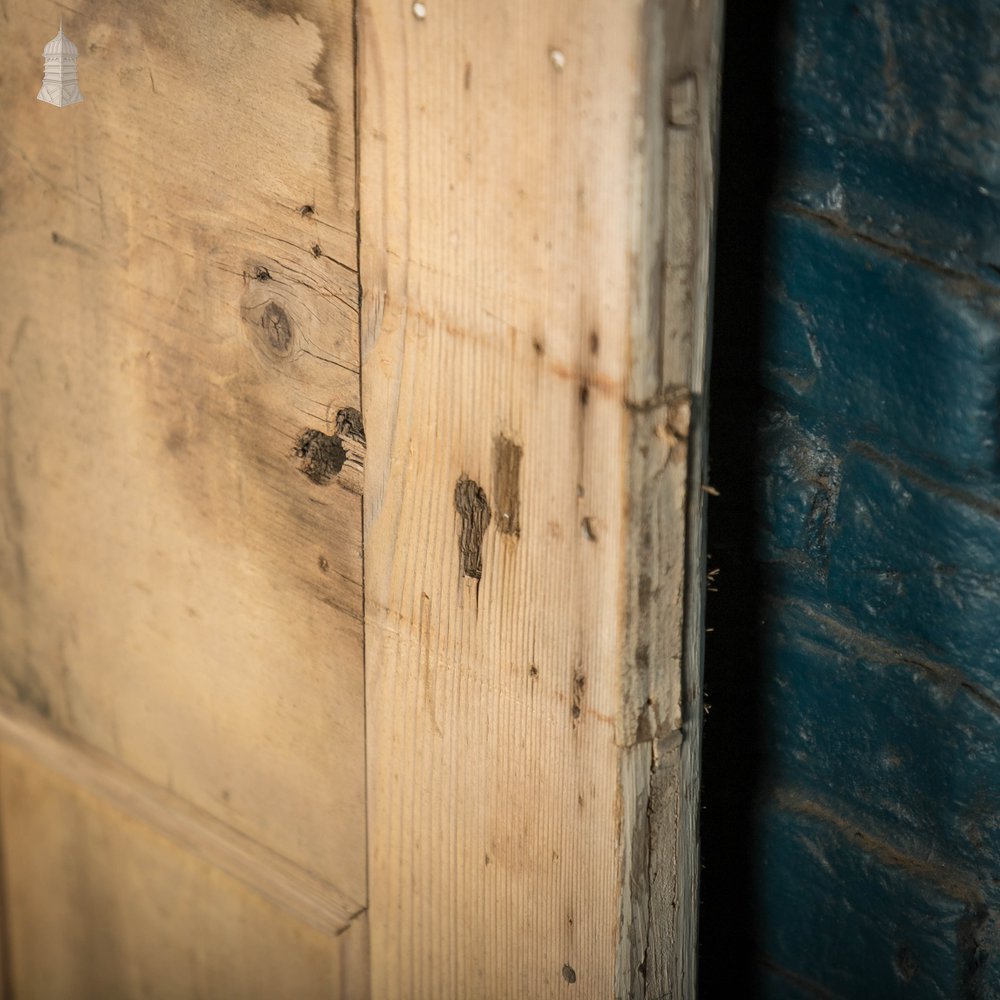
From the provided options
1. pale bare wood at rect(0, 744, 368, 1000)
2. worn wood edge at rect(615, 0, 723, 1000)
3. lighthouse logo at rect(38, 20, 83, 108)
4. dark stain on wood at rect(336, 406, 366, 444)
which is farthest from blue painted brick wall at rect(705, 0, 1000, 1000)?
lighthouse logo at rect(38, 20, 83, 108)

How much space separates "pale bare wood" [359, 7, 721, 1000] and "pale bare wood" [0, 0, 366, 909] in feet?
0.19

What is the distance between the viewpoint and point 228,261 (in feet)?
3.71

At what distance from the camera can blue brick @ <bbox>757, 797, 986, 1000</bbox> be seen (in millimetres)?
1108

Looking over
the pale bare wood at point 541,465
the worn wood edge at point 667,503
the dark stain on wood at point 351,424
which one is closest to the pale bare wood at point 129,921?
the pale bare wood at point 541,465

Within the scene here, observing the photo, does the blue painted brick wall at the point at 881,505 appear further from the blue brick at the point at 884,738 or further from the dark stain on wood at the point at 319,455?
the dark stain on wood at the point at 319,455

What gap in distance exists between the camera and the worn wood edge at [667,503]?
84 cm

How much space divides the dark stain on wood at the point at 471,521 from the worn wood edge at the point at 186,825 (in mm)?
391

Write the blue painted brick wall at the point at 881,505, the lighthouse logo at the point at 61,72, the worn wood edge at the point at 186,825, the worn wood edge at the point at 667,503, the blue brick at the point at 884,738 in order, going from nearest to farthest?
the worn wood edge at the point at 667,503 → the blue painted brick wall at the point at 881,505 → the blue brick at the point at 884,738 → the lighthouse logo at the point at 61,72 → the worn wood edge at the point at 186,825

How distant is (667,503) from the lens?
3.04ft

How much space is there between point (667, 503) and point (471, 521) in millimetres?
154

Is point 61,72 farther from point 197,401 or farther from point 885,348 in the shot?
point 885,348

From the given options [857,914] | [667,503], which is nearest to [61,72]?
[667,503]

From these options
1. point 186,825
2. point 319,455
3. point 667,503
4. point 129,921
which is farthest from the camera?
point 129,921

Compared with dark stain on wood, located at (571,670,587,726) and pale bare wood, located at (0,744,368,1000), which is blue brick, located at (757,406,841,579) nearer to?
dark stain on wood, located at (571,670,587,726)
